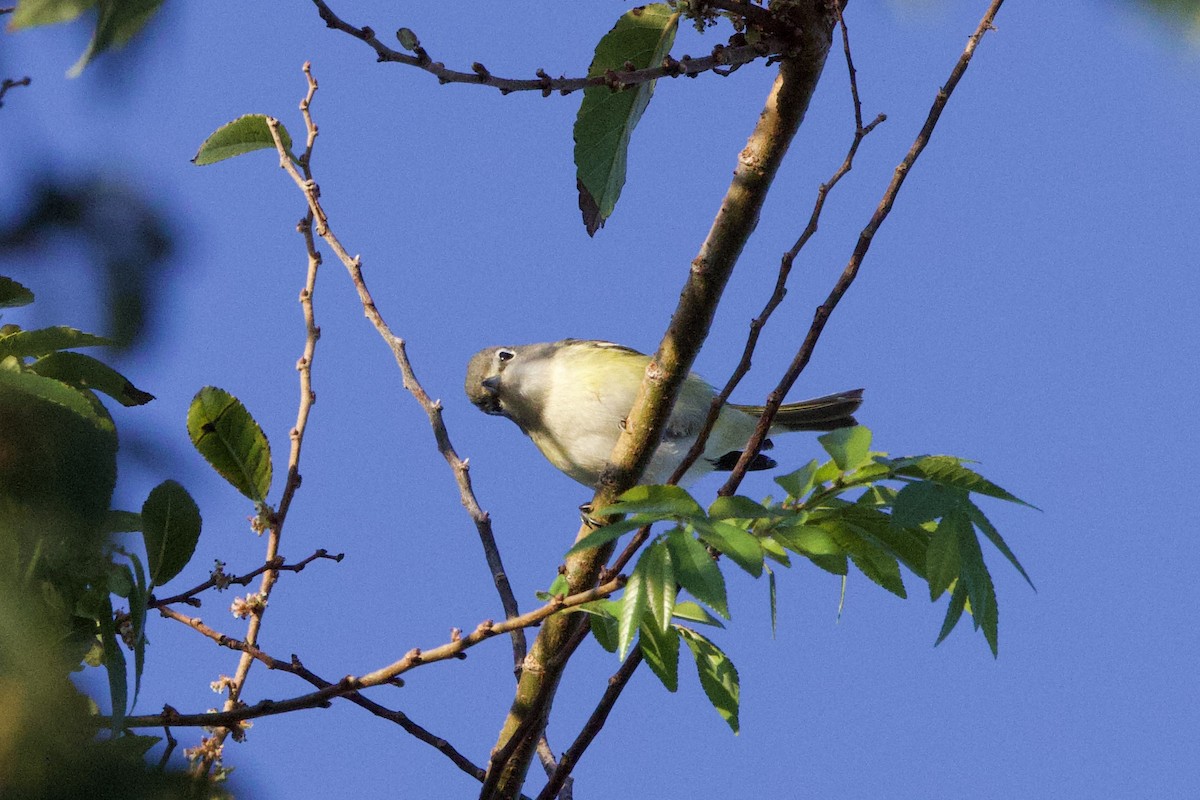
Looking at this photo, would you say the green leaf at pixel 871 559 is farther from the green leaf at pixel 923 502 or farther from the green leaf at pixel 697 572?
the green leaf at pixel 697 572

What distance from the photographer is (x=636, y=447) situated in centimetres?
304

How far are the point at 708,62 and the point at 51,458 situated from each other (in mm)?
1769

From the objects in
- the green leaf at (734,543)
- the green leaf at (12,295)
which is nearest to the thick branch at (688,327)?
the green leaf at (734,543)

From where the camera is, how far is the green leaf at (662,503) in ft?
6.59

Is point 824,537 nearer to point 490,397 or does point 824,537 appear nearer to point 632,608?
point 632,608

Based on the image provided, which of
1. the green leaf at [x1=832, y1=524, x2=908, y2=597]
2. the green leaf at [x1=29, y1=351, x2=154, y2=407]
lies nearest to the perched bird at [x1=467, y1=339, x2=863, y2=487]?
the green leaf at [x1=832, y1=524, x2=908, y2=597]

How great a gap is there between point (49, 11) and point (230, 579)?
1.90 meters

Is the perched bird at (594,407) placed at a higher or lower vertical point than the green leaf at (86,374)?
higher

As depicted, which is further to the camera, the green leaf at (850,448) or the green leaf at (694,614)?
the green leaf at (694,614)

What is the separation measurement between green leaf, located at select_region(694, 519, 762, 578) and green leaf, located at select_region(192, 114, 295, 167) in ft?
6.67

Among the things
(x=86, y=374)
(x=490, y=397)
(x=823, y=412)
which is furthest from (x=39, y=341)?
(x=823, y=412)

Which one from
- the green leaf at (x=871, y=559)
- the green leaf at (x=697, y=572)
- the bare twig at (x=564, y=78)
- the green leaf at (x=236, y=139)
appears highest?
the green leaf at (x=236, y=139)

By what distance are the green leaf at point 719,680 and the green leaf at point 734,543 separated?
2.05 ft

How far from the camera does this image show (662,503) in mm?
2033
